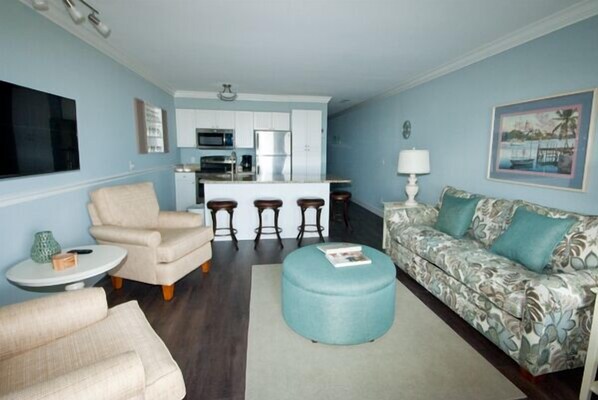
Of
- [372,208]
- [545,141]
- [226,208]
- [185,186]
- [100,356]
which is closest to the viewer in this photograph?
[100,356]

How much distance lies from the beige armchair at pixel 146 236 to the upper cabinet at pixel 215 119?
3.20 metres

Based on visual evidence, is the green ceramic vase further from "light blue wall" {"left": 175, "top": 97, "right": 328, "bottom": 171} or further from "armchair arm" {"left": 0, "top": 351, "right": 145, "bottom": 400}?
"light blue wall" {"left": 175, "top": 97, "right": 328, "bottom": 171}

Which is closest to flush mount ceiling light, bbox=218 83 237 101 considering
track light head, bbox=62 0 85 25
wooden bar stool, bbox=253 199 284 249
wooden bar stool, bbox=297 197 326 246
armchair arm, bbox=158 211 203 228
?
wooden bar stool, bbox=253 199 284 249

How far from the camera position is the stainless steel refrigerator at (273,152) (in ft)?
21.5

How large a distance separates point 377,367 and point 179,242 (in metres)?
1.96

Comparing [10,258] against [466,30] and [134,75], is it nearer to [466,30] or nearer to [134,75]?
[134,75]

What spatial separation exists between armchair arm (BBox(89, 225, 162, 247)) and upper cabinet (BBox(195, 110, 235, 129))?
390 centimetres

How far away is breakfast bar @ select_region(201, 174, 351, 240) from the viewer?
15.0 feet

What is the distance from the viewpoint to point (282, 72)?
4.52 meters

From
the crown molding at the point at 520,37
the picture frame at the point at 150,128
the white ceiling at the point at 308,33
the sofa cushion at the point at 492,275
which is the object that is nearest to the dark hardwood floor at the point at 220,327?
the sofa cushion at the point at 492,275

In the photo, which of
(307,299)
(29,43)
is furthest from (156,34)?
(307,299)

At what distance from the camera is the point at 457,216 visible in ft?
10.3

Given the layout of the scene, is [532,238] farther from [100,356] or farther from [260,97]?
[260,97]

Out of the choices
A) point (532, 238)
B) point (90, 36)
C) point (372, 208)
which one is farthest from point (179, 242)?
point (372, 208)
